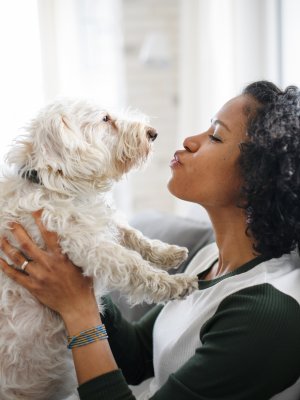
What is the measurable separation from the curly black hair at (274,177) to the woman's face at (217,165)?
6 cm

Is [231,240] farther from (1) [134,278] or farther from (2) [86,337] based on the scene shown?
(2) [86,337]

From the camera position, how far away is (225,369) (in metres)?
1.09

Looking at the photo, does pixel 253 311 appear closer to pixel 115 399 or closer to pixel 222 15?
pixel 115 399

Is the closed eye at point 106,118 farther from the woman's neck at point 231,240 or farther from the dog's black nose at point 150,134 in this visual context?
the woman's neck at point 231,240

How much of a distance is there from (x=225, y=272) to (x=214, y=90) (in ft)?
7.06

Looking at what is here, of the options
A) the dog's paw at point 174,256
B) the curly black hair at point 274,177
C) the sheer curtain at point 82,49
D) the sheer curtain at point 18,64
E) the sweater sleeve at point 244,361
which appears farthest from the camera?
the sheer curtain at point 82,49

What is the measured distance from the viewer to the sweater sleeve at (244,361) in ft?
3.54

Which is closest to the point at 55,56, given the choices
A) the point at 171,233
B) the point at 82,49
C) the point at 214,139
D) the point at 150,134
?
the point at 82,49

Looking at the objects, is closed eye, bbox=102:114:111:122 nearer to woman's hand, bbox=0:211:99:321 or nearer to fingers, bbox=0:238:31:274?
woman's hand, bbox=0:211:99:321

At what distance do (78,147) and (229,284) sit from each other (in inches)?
23.3

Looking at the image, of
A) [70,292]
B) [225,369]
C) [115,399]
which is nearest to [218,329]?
[225,369]

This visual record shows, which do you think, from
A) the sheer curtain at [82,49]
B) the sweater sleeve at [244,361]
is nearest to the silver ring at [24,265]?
the sweater sleeve at [244,361]

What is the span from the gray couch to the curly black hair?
644mm

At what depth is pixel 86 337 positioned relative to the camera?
1.23m
